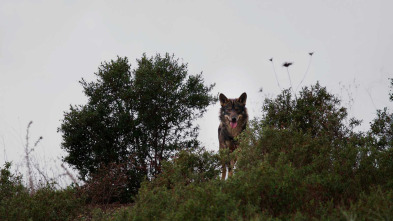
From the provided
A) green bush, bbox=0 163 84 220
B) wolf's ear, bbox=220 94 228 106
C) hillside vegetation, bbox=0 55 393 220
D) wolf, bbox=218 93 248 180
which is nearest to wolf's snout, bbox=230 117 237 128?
wolf, bbox=218 93 248 180

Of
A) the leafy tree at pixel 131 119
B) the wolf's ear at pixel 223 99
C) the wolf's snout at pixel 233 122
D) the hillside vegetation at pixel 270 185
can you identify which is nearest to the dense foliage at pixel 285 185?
the hillside vegetation at pixel 270 185

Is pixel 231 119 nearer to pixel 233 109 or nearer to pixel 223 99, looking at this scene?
pixel 233 109

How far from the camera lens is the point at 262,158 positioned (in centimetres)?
901

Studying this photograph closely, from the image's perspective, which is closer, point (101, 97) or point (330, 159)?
point (330, 159)

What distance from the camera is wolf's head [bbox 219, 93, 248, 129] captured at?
13.6 metres

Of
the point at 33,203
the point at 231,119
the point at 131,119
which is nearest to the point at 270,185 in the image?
the point at 33,203

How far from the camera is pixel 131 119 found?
1700 cm

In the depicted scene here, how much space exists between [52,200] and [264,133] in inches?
210

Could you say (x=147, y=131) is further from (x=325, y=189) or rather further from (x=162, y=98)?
(x=325, y=189)

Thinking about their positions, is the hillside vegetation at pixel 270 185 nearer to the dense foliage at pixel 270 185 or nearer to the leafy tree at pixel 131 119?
the dense foliage at pixel 270 185

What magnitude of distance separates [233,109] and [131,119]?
539 centimetres

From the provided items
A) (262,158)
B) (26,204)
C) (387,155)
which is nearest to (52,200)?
(26,204)

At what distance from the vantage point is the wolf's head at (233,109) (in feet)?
44.7

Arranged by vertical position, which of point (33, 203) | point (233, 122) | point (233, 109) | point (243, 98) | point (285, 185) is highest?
point (243, 98)
